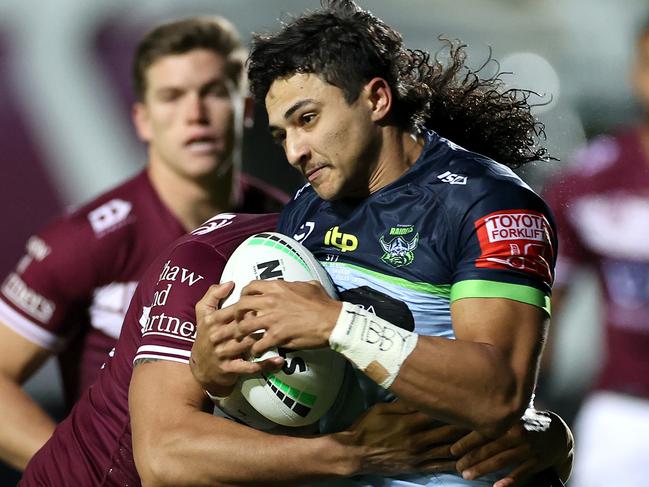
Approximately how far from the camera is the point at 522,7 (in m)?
4.58

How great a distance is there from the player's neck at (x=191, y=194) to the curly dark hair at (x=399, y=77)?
1261 mm

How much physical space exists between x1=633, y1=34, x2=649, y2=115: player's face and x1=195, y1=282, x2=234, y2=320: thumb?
2.57 meters

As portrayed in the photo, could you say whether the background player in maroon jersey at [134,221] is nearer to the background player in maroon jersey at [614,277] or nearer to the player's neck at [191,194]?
the player's neck at [191,194]

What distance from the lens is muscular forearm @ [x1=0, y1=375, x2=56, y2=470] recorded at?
3.50 meters

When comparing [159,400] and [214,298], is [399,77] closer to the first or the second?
[214,298]

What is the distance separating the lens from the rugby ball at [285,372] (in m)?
2.12

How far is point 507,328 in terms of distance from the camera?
2.05 meters

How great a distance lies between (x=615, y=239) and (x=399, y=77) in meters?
1.81

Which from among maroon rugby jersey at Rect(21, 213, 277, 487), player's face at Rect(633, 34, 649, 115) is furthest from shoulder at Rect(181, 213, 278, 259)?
player's face at Rect(633, 34, 649, 115)

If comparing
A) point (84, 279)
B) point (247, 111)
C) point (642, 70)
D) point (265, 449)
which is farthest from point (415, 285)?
point (642, 70)

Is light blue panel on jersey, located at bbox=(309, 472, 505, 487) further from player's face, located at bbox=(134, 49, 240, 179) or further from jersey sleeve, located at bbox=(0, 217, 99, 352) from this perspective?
player's face, located at bbox=(134, 49, 240, 179)

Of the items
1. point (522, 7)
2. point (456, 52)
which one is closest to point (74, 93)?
point (522, 7)

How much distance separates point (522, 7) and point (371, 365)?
2911mm

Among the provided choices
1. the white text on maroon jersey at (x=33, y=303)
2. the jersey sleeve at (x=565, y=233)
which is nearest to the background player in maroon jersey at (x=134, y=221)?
the white text on maroon jersey at (x=33, y=303)
